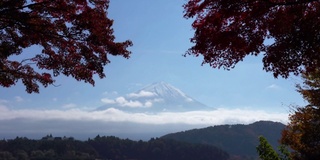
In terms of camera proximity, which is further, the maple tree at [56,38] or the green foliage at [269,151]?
the green foliage at [269,151]

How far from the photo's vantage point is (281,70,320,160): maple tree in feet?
58.3

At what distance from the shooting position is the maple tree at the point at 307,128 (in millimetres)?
17766

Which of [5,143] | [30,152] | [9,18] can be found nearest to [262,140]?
[9,18]

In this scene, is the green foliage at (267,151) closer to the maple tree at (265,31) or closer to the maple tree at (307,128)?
the maple tree at (307,128)

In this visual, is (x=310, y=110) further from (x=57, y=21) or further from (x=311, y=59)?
(x=57, y=21)

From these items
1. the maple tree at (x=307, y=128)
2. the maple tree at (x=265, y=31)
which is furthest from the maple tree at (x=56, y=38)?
the maple tree at (x=307, y=128)

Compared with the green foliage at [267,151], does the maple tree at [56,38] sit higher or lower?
higher

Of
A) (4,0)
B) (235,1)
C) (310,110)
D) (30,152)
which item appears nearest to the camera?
(235,1)

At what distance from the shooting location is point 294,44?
25.3ft

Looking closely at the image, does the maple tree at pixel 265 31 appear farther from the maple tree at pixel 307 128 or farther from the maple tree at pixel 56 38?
the maple tree at pixel 307 128

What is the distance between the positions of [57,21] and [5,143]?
193m

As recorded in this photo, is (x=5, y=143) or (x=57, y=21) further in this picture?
(x=5, y=143)

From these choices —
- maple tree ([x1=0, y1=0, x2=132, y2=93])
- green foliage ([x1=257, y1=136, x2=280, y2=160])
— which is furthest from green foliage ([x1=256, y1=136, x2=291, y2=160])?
maple tree ([x1=0, y1=0, x2=132, y2=93])

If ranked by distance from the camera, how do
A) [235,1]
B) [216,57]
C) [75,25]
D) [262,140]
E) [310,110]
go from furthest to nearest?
1. [262,140]
2. [310,110]
3. [75,25]
4. [216,57]
5. [235,1]
